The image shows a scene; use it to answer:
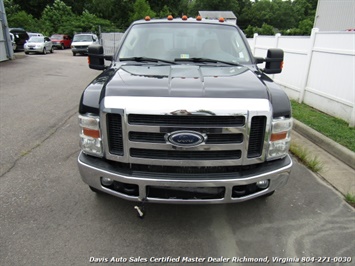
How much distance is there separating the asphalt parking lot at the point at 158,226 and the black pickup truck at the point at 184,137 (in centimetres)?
46

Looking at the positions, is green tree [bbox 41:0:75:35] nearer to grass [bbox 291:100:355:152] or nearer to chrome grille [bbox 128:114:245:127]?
grass [bbox 291:100:355:152]

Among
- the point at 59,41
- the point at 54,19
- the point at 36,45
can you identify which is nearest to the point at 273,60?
the point at 36,45

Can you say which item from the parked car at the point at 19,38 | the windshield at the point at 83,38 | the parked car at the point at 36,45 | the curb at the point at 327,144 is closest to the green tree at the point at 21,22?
the parked car at the point at 19,38

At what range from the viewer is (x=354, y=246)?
108 inches

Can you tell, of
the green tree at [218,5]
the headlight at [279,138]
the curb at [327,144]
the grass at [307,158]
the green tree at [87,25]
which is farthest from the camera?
the green tree at [218,5]

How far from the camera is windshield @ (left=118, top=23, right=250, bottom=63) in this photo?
3.72 m

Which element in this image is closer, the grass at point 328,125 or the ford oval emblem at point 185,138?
the ford oval emblem at point 185,138

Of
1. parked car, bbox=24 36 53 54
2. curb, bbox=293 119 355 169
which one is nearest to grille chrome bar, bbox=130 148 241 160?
curb, bbox=293 119 355 169

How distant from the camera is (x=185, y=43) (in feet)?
12.6

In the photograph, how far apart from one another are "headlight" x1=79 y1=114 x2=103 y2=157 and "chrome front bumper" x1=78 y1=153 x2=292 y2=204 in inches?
3.7

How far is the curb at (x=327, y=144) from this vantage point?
14.4 feet

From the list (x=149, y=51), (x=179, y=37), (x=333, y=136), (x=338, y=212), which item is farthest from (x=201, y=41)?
(x=333, y=136)

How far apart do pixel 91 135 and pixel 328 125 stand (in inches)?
189

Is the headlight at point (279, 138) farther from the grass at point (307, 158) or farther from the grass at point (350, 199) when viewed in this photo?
the grass at point (307, 158)
